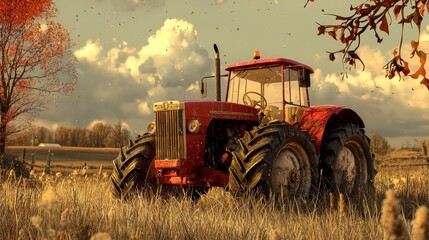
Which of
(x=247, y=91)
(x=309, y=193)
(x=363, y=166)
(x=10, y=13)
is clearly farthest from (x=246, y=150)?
(x=10, y=13)

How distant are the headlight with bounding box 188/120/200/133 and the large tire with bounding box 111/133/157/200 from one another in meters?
0.69

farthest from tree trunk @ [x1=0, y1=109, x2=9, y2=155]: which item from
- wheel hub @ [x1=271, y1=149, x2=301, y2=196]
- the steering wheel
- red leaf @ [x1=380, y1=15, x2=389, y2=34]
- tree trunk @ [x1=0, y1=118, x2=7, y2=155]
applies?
red leaf @ [x1=380, y1=15, x2=389, y2=34]

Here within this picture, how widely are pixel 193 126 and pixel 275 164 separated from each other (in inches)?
49.9

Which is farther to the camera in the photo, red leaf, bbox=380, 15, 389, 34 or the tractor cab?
the tractor cab

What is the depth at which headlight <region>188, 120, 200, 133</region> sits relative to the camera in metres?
7.14

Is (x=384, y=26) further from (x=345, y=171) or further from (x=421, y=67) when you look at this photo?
(x=345, y=171)

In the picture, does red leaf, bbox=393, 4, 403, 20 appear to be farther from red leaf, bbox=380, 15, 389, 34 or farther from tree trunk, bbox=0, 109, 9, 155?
tree trunk, bbox=0, 109, 9, 155

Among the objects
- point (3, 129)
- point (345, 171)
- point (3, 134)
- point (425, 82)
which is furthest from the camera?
point (3, 129)

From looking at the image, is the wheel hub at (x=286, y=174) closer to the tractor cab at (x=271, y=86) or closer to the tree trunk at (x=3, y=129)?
the tractor cab at (x=271, y=86)

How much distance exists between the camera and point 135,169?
287 inches

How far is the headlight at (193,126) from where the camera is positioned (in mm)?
7141

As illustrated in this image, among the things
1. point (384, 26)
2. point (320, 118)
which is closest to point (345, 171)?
point (320, 118)

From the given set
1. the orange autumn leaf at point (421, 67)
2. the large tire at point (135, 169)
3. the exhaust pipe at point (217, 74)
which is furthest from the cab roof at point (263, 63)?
the orange autumn leaf at point (421, 67)

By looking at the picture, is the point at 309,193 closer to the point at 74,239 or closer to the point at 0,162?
the point at 74,239
